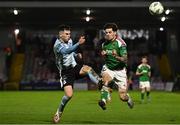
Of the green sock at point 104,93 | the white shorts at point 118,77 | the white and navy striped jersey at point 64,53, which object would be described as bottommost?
the green sock at point 104,93

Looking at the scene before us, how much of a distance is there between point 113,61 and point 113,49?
0.38 meters

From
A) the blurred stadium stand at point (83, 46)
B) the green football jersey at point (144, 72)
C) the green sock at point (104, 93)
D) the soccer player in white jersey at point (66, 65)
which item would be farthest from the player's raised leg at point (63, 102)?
the blurred stadium stand at point (83, 46)

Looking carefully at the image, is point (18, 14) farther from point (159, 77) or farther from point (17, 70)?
point (159, 77)

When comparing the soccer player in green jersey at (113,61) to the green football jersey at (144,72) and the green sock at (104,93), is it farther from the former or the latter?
the green football jersey at (144,72)

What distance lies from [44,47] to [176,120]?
3441cm

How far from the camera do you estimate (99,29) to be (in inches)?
1939

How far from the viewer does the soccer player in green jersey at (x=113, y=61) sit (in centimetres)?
1391

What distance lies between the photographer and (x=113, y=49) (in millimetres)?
14016

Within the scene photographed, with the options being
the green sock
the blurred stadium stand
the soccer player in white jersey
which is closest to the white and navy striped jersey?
the soccer player in white jersey

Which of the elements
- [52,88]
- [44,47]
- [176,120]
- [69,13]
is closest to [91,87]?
[52,88]

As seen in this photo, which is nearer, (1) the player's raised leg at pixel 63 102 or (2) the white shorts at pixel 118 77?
(1) the player's raised leg at pixel 63 102

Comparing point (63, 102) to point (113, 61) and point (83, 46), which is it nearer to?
point (113, 61)

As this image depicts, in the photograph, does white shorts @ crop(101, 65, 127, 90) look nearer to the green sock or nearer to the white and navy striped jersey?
the green sock

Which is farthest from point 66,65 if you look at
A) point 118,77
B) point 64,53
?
point 118,77
